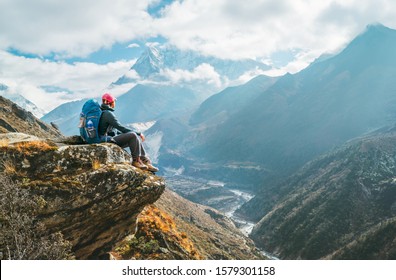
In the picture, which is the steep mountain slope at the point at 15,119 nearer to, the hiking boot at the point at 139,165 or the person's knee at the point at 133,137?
the person's knee at the point at 133,137

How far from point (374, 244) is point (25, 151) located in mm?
211654

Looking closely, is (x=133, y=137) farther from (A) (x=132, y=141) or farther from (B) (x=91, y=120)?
(B) (x=91, y=120)

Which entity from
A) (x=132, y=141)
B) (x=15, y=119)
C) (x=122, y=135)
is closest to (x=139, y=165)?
(x=132, y=141)

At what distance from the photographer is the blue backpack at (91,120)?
20114 millimetres

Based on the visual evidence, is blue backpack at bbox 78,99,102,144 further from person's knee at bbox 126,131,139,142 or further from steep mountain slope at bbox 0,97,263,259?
person's knee at bbox 126,131,139,142

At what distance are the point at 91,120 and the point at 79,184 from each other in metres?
4.26

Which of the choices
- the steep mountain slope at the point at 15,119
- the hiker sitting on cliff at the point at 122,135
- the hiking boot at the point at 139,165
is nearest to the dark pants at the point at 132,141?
the hiker sitting on cliff at the point at 122,135

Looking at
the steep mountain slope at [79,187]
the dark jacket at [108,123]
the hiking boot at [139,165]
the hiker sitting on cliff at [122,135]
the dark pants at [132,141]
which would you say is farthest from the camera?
the dark pants at [132,141]

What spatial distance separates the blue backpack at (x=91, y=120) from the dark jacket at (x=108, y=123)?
0.94ft

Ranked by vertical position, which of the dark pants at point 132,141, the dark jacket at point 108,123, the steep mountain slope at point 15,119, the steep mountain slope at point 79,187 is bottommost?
the steep mountain slope at point 79,187

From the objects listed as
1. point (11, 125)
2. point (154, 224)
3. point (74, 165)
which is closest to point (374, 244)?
point (11, 125)

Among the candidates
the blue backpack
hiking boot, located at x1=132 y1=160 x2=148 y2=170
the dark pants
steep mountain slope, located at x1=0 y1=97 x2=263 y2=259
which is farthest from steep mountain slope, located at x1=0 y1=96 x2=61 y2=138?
hiking boot, located at x1=132 y1=160 x2=148 y2=170

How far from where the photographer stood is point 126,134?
20781 mm
